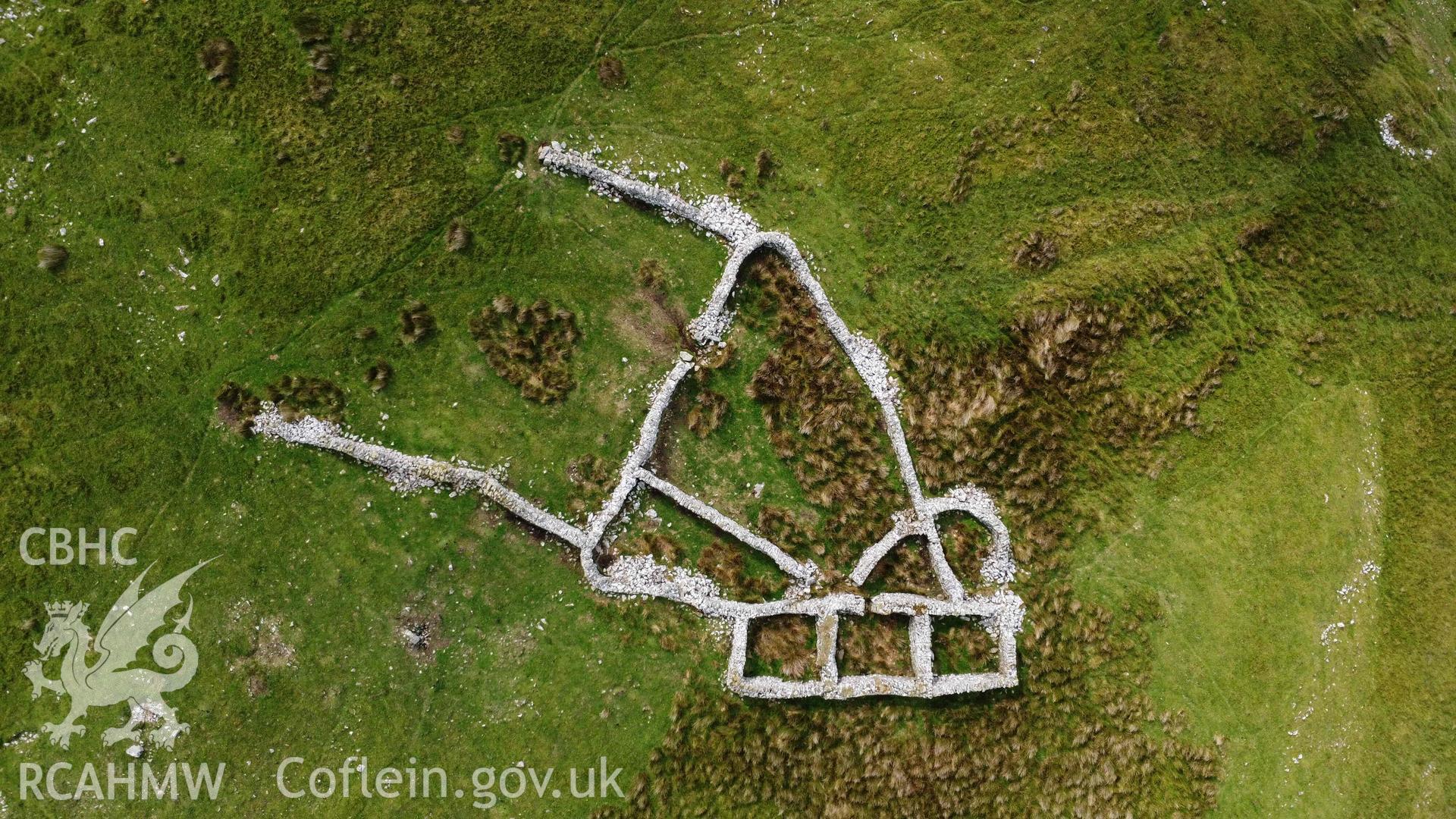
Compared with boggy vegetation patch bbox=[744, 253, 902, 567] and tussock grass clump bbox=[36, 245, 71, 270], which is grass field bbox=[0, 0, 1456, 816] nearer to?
tussock grass clump bbox=[36, 245, 71, 270]

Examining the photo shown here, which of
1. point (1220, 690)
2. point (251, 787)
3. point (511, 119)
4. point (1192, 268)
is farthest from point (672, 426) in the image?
point (1220, 690)

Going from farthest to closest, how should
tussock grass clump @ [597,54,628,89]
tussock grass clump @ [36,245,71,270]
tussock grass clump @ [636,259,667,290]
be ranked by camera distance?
tussock grass clump @ [597,54,628,89] → tussock grass clump @ [636,259,667,290] → tussock grass clump @ [36,245,71,270]

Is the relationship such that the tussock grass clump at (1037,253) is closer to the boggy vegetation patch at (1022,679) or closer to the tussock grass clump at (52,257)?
the boggy vegetation patch at (1022,679)

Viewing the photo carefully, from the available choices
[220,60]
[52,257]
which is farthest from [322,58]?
[52,257]

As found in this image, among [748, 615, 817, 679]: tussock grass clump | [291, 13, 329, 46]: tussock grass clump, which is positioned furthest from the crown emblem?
[748, 615, 817, 679]: tussock grass clump

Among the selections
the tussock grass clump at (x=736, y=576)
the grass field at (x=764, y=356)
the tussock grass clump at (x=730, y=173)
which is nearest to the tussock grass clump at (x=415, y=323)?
the grass field at (x=764, y=356)

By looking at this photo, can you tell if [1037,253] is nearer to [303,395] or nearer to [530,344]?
[530,344]
